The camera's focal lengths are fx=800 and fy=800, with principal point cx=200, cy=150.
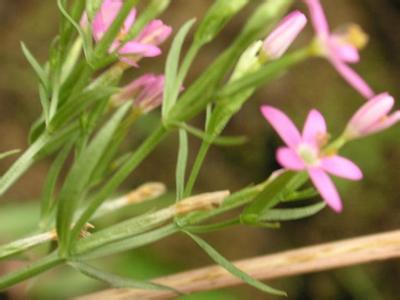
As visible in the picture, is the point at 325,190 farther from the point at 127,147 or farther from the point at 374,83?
the point at 374,83

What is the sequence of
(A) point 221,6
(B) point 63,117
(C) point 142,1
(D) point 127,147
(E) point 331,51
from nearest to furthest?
(E) point 331,51 → (A) point 221,6 → (B) point 63,117 → (D) point 127,147 → (C) point 142,1

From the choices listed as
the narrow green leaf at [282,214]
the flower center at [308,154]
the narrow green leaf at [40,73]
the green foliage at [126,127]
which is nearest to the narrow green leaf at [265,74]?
the green foliage at [126,127]

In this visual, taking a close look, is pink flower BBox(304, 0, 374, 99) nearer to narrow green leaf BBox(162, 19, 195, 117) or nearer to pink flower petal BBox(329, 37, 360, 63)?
pink flower petal BBox(329, 37, 360, 63)

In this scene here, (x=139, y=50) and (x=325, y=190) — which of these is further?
(x=139, y=50)

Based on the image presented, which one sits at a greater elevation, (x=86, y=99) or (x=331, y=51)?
(x=86, y=99)

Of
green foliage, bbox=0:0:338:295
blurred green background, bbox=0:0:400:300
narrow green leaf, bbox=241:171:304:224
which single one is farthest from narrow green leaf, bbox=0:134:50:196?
blurred green background, bbox=0:0:400:300

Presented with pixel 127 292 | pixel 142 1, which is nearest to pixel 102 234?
pixel 127 292

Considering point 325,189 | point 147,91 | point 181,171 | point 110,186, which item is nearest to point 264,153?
point 147,91
